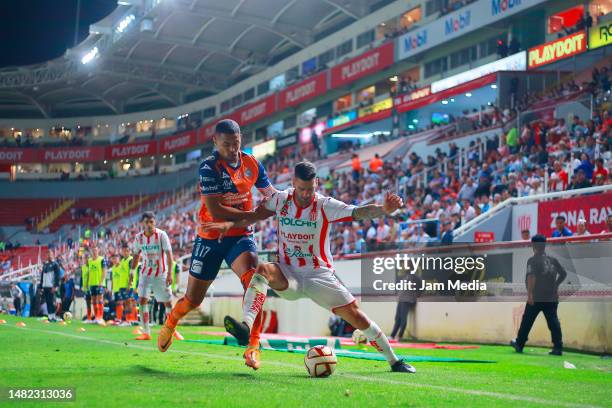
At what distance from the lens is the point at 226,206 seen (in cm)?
892

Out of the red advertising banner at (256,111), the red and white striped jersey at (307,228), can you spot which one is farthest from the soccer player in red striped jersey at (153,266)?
the red advertising banner at (256,111)

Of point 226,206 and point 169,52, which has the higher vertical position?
point 169,52

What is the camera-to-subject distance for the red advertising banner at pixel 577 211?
53.4 feet

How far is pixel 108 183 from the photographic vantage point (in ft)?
240

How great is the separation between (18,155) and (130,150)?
1005 centimetres

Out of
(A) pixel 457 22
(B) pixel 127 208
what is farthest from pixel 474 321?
(B) pixel 127 208

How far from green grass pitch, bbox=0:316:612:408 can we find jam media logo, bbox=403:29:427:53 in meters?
30.3

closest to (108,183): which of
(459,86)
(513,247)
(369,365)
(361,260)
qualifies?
(459,86)

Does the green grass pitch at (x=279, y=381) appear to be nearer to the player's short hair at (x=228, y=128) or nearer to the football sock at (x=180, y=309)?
the football sock at (x=180, y=309)

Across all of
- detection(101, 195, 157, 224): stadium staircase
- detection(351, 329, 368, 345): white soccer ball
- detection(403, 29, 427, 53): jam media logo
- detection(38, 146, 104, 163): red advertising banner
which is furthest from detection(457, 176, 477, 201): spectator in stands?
detection(38, 146, 104, 163): red advertising banner

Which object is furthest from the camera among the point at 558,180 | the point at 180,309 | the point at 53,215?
the point at 53,215

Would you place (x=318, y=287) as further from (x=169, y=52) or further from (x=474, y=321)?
A: (x=169, y=52)

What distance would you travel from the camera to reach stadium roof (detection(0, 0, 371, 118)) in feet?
165

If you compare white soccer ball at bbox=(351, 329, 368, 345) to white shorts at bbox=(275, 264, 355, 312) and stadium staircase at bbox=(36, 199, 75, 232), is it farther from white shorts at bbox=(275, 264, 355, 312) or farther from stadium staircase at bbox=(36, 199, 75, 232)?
stadium staircase at bbox=(36, 199, 75, 232)
